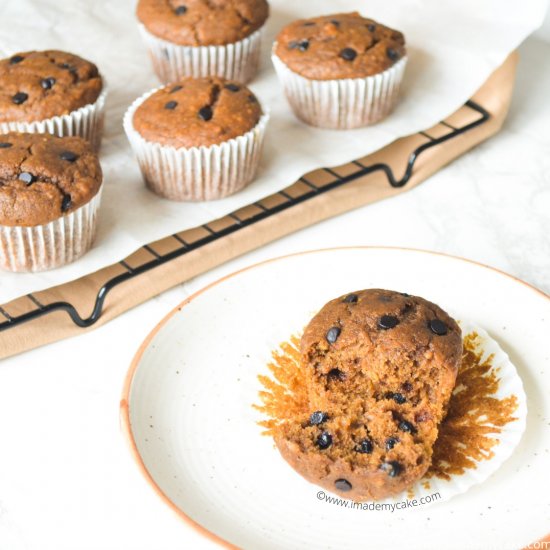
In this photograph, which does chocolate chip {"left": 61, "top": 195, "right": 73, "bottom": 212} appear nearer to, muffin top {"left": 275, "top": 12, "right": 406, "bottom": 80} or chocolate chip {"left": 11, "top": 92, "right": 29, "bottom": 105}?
chocolate chip {"left": 11, "top": 92, "right": 29, "bottom": 105}

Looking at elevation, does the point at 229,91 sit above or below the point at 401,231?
above

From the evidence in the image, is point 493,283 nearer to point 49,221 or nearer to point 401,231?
point 401,231

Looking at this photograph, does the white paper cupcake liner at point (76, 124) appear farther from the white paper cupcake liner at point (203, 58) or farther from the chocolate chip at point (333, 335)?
the chocolate chip at point (333, 335)

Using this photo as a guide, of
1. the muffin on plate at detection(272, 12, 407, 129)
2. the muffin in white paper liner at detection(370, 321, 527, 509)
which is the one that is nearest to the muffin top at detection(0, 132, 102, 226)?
the muffin on plate at detection(272, 12, 407, 129)

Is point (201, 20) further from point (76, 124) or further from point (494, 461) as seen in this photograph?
point (494, 461)

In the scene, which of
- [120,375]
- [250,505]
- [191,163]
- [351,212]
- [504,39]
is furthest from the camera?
[504,39]

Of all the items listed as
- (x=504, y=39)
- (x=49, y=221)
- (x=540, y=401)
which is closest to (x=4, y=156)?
(x=49, y=221)

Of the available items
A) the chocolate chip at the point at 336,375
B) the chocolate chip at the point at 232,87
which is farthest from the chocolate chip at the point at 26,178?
the chocolate chip at the point at 336,375

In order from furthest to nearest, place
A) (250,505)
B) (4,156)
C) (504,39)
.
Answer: (504,39)
(4,156)
(250,505)
